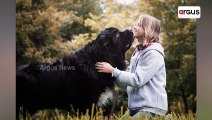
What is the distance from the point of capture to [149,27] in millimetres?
5242

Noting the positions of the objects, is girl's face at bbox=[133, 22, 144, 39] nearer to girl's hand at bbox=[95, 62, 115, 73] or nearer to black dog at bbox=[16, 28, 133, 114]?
black dog at bbox=[16, 28, 133, 114]

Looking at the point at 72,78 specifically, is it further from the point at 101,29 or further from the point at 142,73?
the point at 142,73

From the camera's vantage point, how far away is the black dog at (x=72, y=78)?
5082 mm

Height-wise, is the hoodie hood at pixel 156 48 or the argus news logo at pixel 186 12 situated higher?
the argus news logo at pixel 186 12

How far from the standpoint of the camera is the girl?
511cm

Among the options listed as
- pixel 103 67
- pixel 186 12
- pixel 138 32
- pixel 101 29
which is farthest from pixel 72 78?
pixel 186 12

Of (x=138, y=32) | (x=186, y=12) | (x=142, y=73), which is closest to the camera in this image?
(x=142, y=73)

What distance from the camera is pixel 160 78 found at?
5.20 m

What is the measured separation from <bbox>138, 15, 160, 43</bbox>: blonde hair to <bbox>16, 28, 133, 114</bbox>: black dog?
0.90 feet

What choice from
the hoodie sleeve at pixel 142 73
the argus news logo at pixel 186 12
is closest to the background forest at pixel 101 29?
the argus news logo at pixel 186 12

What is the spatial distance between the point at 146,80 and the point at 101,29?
79 cm

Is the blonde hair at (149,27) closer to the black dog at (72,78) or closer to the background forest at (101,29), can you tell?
the background forest at (101,29)

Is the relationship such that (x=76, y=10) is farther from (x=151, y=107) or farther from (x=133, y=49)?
(x=151, y=107)

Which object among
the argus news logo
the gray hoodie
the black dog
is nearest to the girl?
the gray hoodie
